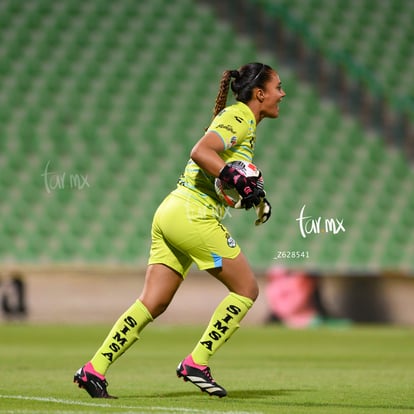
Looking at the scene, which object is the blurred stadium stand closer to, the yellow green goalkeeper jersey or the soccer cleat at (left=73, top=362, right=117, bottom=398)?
the yellow green goalkeeper jersey

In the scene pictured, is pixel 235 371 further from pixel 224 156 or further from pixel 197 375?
pixel 224 156

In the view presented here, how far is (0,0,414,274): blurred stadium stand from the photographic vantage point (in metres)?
14.9

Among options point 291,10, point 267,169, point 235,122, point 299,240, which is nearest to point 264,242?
point 299,240

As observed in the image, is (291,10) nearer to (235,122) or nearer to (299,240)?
(299,240)

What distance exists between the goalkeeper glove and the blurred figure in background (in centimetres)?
802

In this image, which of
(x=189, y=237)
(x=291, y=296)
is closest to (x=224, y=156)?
(x=189, y=237)

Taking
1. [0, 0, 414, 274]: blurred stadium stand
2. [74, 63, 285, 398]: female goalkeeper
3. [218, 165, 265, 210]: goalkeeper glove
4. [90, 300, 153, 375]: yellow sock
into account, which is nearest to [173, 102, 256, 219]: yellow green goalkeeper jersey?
[74, 63, 285, 398]: female goalkeeper

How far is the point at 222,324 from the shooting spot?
18.2ft

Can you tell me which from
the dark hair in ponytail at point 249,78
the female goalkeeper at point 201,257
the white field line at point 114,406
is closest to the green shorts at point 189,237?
the female goalkeeper at point 201,257

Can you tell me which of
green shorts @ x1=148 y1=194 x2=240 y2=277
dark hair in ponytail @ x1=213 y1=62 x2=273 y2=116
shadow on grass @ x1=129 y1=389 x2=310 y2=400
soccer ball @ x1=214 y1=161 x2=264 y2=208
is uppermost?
dark hair in ponytail @ x1=213 y1=62 x2=273 y2=116

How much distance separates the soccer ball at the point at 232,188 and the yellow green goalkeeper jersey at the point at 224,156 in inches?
3.5

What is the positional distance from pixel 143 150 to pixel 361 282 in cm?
423

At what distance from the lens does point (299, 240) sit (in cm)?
1492

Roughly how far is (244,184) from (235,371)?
9.23ft
